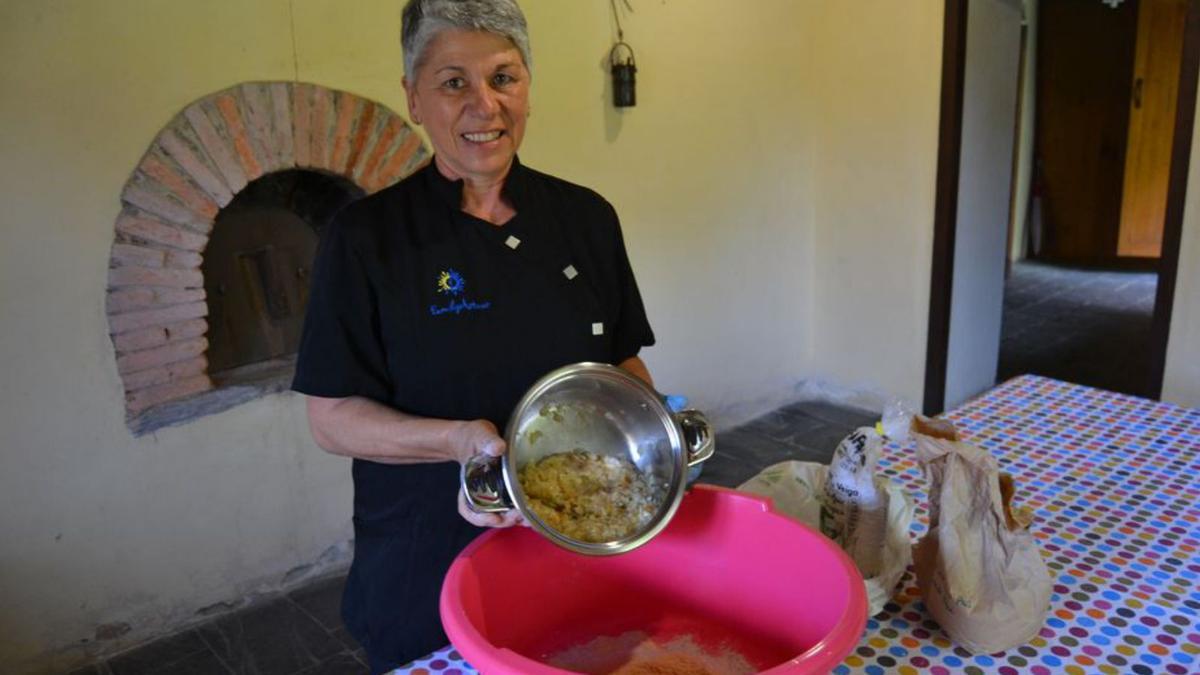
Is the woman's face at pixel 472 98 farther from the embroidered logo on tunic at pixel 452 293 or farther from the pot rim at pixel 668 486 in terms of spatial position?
the pot rim at pixel 668 486

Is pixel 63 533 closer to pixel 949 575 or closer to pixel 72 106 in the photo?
pixel 72 106

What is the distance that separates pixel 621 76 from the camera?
120 inches

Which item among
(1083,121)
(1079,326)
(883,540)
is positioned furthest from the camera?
(1083,121)

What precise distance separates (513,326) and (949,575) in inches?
26.0

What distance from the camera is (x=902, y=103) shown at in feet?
11.7

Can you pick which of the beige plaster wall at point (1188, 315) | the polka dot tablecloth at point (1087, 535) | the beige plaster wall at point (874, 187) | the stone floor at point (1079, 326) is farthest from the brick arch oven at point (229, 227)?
the stone floor at point (1079, 326)

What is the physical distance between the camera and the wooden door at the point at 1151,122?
6.11 meters

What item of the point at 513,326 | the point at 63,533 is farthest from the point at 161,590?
the point at 513,326

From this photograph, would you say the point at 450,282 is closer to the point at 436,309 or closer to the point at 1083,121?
the point at 436,309

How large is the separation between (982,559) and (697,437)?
0.38m

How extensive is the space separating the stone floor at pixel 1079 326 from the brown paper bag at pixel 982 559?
261 centimetres

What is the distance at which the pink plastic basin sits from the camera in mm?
977

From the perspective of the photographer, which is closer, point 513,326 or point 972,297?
point 513,326

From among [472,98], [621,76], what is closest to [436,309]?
[472,98]
